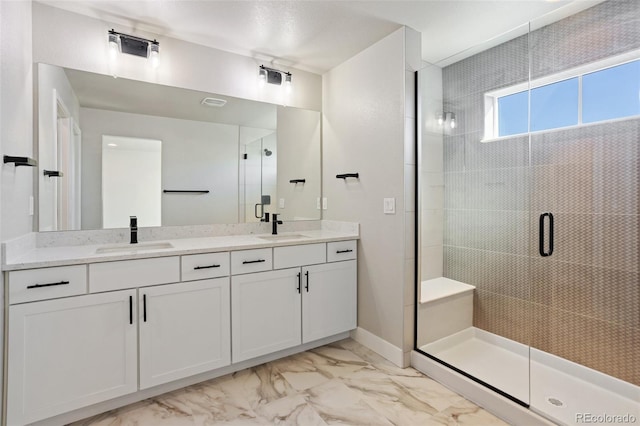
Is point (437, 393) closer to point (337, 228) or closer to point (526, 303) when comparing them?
point (526, 303)

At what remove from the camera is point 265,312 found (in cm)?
231

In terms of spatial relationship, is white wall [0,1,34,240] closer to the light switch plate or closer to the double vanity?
the double vanity

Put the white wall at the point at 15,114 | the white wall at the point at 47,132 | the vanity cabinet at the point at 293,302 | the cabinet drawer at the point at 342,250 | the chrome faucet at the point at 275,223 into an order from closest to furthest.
Answer: the white wall at the point at 15,114
the white wall at the point at 47,132
the vanity cabinet at the point at 293,302
the cabinet drawer at the point at 342,250
the chrome faucet at the point at 275,223

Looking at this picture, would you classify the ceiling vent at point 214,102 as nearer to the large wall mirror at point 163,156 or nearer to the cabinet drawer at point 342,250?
the large wall mirror at point 163,156

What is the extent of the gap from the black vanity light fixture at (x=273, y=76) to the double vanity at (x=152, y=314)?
4.76 ft

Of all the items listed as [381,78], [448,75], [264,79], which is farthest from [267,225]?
[448,75]

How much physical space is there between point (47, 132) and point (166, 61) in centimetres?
95

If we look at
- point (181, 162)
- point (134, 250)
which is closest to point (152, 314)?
point (134, 250)

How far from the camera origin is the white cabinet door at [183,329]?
6.20 ft

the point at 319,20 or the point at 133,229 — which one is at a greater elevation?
the point at 319,20

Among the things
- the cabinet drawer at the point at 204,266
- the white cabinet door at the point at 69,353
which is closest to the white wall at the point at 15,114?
the white cabinet door at the point at 69,353

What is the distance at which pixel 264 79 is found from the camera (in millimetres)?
2822

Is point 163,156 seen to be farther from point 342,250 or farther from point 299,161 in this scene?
point 342,250

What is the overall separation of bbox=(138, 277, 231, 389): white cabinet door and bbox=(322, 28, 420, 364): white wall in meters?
1.20
